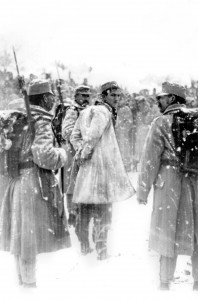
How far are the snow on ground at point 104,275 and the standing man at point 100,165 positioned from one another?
0.34 meters

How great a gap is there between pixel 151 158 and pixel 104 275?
4.71ft

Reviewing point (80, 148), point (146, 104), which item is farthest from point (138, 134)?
point (80, 148)

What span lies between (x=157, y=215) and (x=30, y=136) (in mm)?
1424

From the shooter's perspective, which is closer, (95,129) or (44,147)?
(44,147)

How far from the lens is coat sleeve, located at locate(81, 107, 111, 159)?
5.11 m

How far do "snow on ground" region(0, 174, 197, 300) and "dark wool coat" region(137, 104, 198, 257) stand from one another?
18.1 inches

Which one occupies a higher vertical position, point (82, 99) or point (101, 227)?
point (82, 99)

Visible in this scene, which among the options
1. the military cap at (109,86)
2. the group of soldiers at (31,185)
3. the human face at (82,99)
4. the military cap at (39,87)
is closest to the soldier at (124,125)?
the human face at (82,99)

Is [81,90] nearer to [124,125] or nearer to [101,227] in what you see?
[101,227]

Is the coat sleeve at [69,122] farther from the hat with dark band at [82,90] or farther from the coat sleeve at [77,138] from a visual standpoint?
the coat sleeve at [77,138]

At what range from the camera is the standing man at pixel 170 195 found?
169 inches

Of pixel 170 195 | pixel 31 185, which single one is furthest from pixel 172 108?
pixel 31 185

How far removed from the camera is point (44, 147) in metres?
4.07

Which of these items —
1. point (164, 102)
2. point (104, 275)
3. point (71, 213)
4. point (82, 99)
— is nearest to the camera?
point (164, 102)
